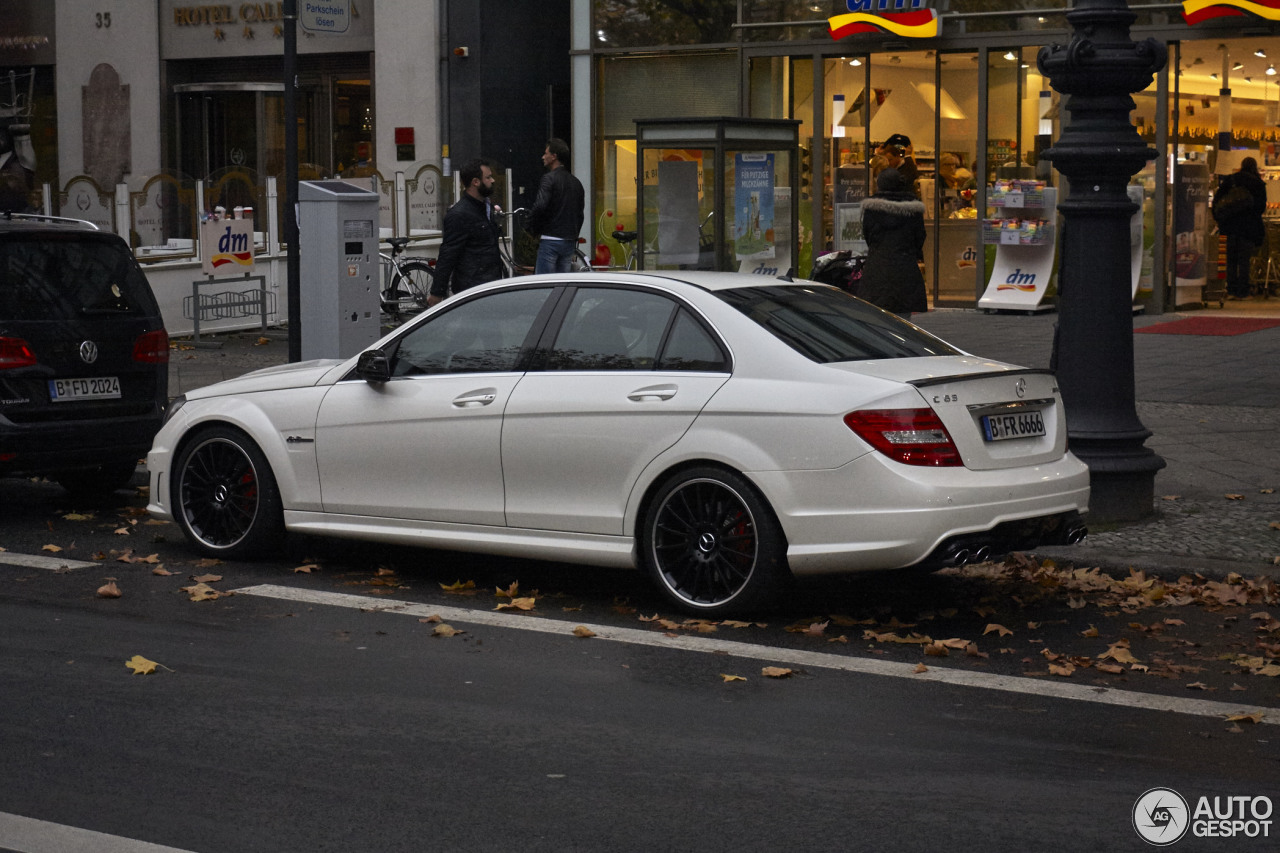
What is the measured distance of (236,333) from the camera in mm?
19109

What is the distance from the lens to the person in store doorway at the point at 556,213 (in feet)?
51.8

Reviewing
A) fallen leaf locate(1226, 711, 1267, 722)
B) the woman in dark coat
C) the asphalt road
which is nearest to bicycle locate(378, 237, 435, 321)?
the woman in dark coat

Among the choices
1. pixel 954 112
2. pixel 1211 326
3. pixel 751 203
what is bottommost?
pixel 1211 326

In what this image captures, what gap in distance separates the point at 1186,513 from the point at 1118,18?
8.64ft

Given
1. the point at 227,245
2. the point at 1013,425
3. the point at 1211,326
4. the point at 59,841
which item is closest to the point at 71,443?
the point at 1013,425

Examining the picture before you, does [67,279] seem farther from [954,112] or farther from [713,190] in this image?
[954,112]

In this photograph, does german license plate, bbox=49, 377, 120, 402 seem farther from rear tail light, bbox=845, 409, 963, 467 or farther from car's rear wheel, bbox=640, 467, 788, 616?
rear tail light, bbox=845, 409, 963, 467

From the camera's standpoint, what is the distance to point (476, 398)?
7566mm

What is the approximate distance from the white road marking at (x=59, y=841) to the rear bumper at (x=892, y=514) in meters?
3.08

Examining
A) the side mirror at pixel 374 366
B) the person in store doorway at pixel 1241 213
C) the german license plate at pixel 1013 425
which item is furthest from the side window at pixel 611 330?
the person in store doorway at pixel 1241 213

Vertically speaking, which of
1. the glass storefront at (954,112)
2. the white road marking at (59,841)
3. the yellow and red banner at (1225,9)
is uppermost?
the yellow and red banner at (1225,9)

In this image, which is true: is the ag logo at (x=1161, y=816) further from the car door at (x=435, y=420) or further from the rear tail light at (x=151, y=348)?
the rear tail light at (x=151, y=348)

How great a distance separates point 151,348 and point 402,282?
11.0 metres

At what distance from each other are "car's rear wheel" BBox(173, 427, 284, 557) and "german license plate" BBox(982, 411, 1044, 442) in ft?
11.3
